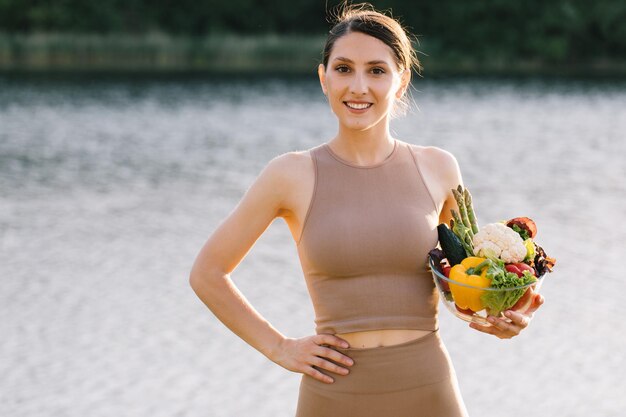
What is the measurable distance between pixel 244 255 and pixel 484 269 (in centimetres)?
64

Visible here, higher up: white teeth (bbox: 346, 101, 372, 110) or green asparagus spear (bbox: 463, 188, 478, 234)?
white teeth (bbox: 346, 101, 372, 110)

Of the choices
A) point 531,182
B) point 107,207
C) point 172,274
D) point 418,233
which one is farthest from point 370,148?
point 531,182

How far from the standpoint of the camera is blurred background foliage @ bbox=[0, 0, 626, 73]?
39281 mm

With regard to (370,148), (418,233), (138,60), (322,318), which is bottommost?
(138,60)

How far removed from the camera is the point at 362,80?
2.49 metres

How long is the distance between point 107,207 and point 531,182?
7.14m

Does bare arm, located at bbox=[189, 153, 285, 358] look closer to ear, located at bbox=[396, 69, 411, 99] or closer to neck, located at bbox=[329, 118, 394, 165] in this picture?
neck, located at bbox=[329, 118, 394, 165]

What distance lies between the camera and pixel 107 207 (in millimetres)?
14484

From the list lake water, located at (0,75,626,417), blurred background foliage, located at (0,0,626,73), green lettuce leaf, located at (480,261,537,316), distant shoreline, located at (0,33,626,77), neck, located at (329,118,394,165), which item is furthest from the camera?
blurred background foliage, located at (0,0,626,73)

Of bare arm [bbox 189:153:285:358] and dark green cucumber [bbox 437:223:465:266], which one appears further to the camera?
bare arm [bbox 189:153:285:358]

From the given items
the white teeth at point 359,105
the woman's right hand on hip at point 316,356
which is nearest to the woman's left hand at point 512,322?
the woman's right hand on hip at point 316,356

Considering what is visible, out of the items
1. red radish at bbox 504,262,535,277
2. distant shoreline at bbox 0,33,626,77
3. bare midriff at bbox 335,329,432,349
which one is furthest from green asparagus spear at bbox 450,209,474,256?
distant shoreline at bbox 0,33,626,77

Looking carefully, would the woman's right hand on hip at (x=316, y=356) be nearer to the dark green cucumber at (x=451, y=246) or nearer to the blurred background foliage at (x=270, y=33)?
the dark green cucumber at (x=451, y=246)

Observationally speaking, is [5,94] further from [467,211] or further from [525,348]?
[467,211]
